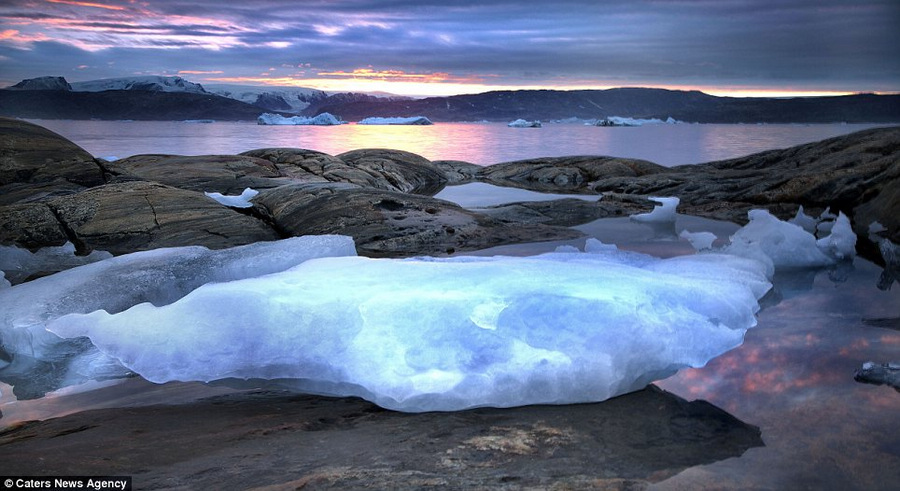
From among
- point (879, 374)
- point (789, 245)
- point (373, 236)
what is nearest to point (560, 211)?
point (373, 236)

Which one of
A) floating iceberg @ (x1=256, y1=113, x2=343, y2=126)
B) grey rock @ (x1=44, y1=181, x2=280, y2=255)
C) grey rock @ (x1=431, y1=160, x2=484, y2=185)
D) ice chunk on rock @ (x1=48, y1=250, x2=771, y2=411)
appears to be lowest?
floating iceberg @ (x1=256, y1=113, x2=343, y2=126)

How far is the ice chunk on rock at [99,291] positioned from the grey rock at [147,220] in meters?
1.68

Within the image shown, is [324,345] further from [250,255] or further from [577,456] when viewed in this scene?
[250,255]

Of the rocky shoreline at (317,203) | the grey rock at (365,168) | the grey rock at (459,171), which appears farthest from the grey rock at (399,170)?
the rocky shoreline at (317,203)

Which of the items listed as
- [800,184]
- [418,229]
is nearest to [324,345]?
[418,229]

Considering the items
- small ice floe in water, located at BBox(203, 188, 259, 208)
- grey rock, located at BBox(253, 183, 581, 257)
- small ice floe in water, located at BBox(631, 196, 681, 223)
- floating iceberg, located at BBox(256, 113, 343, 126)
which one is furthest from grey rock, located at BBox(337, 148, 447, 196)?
floating iceberg, located at BBox(256, 113, 343, 126)

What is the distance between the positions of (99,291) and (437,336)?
2.93 m

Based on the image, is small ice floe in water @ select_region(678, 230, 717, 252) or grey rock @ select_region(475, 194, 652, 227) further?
grey rock @ select_region(475, 194, 652, 227)

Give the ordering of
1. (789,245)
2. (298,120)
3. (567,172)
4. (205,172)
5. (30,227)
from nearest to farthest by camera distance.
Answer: (789,245), (30,227), (205,172), (567,172), (298,120)

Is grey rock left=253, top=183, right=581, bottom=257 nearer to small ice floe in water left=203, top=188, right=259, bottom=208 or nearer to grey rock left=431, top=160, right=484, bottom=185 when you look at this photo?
small ice floe in water left=203, top=188, right=259, bottom=208

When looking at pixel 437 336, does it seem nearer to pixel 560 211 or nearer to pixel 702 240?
pixel 702 240

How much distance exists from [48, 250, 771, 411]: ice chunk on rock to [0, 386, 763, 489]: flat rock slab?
13cm

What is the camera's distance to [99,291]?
202 inches

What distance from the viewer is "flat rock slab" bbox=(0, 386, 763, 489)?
258cm
